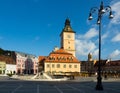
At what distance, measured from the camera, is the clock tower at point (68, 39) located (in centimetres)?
13600

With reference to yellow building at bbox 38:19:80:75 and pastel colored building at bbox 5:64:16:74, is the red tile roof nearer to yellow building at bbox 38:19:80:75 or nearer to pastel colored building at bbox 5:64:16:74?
yellow building at bbox 38:19:80:75

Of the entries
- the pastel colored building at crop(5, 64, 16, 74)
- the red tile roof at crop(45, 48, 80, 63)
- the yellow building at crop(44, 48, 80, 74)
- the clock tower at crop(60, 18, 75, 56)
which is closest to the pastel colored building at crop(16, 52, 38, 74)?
the pastel colored building at crop(5, 64, 16, 74)

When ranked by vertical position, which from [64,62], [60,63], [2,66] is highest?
[64,62]

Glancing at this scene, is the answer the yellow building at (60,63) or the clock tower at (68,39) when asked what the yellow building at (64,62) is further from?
the clock tower at (68,39)

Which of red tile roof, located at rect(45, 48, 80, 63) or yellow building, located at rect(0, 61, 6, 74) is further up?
red tile roof, located at rect(45, 48, 80, 63)

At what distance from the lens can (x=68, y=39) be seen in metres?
138

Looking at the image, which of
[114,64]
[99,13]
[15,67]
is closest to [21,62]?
[15,67]

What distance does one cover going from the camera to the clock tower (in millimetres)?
136000

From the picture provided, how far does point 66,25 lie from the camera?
142 meters

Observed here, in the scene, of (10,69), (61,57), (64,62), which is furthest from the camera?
(10,69)

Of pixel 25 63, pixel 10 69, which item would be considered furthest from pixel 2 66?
pixel 25 63

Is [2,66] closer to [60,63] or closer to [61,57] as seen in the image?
[60,63]

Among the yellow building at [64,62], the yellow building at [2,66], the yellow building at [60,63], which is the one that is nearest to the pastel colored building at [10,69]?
the yellow building at [2,66]

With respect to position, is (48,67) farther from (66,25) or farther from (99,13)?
(99,13)
